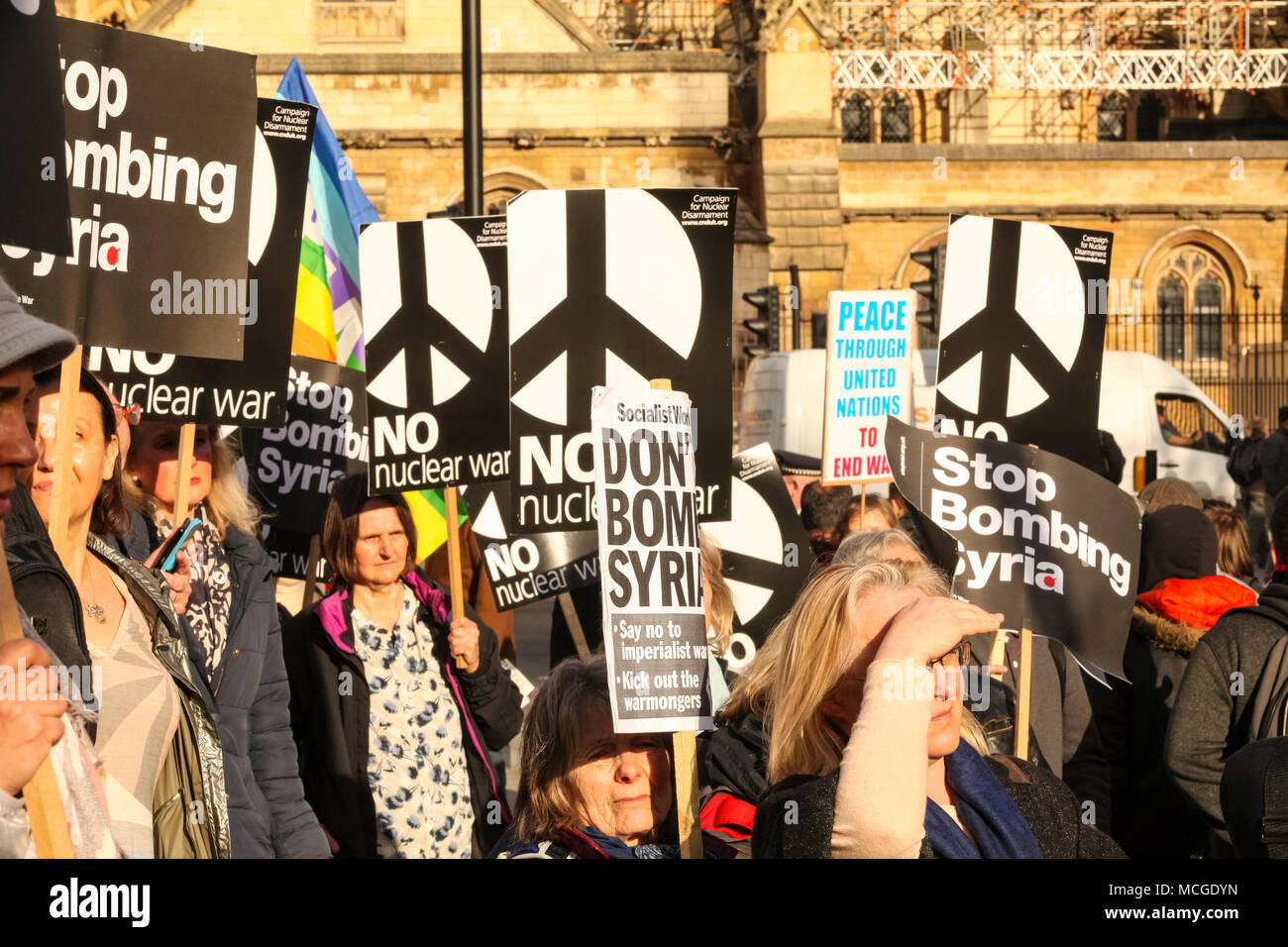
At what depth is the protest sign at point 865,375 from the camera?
264 inches

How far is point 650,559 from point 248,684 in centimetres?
135

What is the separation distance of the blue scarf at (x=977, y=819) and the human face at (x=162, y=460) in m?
2.51

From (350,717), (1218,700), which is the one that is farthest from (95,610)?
(1218,700)

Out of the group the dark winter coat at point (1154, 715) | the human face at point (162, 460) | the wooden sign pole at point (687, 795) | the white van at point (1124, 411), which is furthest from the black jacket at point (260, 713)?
the white van at point (1124, 411)

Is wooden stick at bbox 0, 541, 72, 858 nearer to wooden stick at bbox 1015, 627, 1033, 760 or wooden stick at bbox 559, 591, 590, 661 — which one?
wooden stick at bbox 1015, 627, 1033, 760

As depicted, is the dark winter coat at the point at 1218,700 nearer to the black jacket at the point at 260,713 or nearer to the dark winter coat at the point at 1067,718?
the dark winter coat at the point at 1067,718

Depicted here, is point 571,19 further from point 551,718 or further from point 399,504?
point 551,718

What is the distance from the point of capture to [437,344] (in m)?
5.35

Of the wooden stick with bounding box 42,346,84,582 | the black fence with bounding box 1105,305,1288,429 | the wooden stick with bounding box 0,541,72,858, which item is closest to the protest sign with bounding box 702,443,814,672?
the wooden stick with bounding box 42,346,84,582

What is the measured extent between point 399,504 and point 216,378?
2.27 feet

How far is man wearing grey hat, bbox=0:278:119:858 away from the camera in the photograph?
2.08m

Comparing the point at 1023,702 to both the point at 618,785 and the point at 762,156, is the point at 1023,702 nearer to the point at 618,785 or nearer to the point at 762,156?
the point at 618,785
